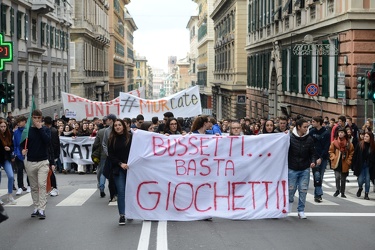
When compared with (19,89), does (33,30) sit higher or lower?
higher

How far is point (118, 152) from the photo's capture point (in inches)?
436

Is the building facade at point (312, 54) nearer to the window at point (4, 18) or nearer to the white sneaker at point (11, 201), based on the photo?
the window at point (4, 18)

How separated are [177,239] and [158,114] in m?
16.3

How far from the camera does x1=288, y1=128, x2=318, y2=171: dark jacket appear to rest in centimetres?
1155

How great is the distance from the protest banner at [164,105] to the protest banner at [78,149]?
4.05m

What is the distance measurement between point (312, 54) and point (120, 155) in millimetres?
18608

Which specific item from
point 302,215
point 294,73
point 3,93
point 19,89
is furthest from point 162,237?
point 19,89

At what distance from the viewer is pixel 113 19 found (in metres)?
91.9

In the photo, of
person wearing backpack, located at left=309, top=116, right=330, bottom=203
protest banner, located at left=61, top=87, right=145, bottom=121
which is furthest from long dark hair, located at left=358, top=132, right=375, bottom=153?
protest banner, located at left=61, top=87, right=145, bottom=121

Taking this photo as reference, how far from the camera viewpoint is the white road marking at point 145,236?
923cm

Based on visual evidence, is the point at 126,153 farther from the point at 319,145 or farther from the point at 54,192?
the point at 319,145

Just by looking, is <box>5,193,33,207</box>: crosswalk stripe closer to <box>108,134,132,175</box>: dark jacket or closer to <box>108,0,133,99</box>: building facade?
<box>108,134,132,175</box>: dark jacket

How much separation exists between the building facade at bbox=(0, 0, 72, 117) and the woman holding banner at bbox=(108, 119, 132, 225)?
18545mm

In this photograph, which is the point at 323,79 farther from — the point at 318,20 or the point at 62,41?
the point at 62,41
